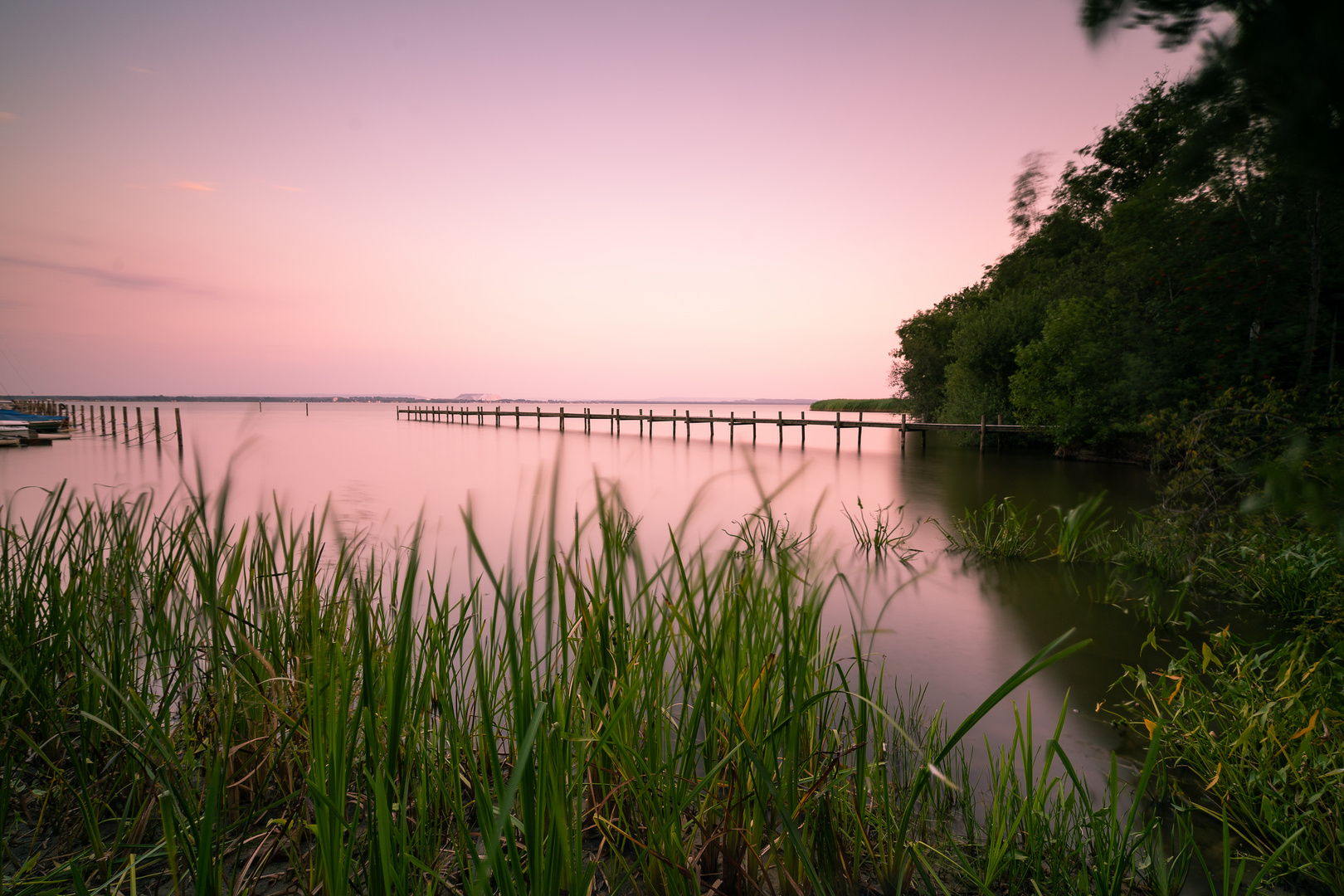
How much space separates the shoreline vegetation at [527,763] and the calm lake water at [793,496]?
0.83 feet

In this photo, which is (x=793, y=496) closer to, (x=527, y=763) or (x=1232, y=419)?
(x=1232, y=419)

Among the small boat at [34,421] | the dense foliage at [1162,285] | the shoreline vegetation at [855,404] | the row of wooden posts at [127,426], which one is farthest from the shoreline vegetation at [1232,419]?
the shoreline vegetation at [855,404]

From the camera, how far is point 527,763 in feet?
3.46

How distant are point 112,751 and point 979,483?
1526 centimetres

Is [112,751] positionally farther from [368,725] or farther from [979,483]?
[979,483]

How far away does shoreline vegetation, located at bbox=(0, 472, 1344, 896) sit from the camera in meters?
1.19

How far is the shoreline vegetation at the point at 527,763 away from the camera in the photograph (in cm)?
119

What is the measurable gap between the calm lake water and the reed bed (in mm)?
266

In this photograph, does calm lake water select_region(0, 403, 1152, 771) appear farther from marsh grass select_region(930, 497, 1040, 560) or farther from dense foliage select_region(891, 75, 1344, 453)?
dense foliage select_region(891, 75, 1344, 453)

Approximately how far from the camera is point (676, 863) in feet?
4.73

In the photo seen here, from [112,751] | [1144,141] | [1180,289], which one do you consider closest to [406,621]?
[112,751]

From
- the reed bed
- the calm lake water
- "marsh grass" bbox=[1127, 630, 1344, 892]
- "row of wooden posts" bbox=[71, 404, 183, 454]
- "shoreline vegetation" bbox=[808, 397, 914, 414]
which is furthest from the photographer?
"shoreline vegetation" bbox=[808, 397, 914, 414]

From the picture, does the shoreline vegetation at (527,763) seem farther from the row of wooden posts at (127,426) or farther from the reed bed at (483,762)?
the row of wooden posts at (127,426)

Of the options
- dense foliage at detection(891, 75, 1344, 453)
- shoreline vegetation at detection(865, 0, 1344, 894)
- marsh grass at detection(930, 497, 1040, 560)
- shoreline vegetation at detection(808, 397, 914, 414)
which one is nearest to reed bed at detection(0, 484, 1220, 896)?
shoreline vegetation at detection(865, 0, 1344, 894)
